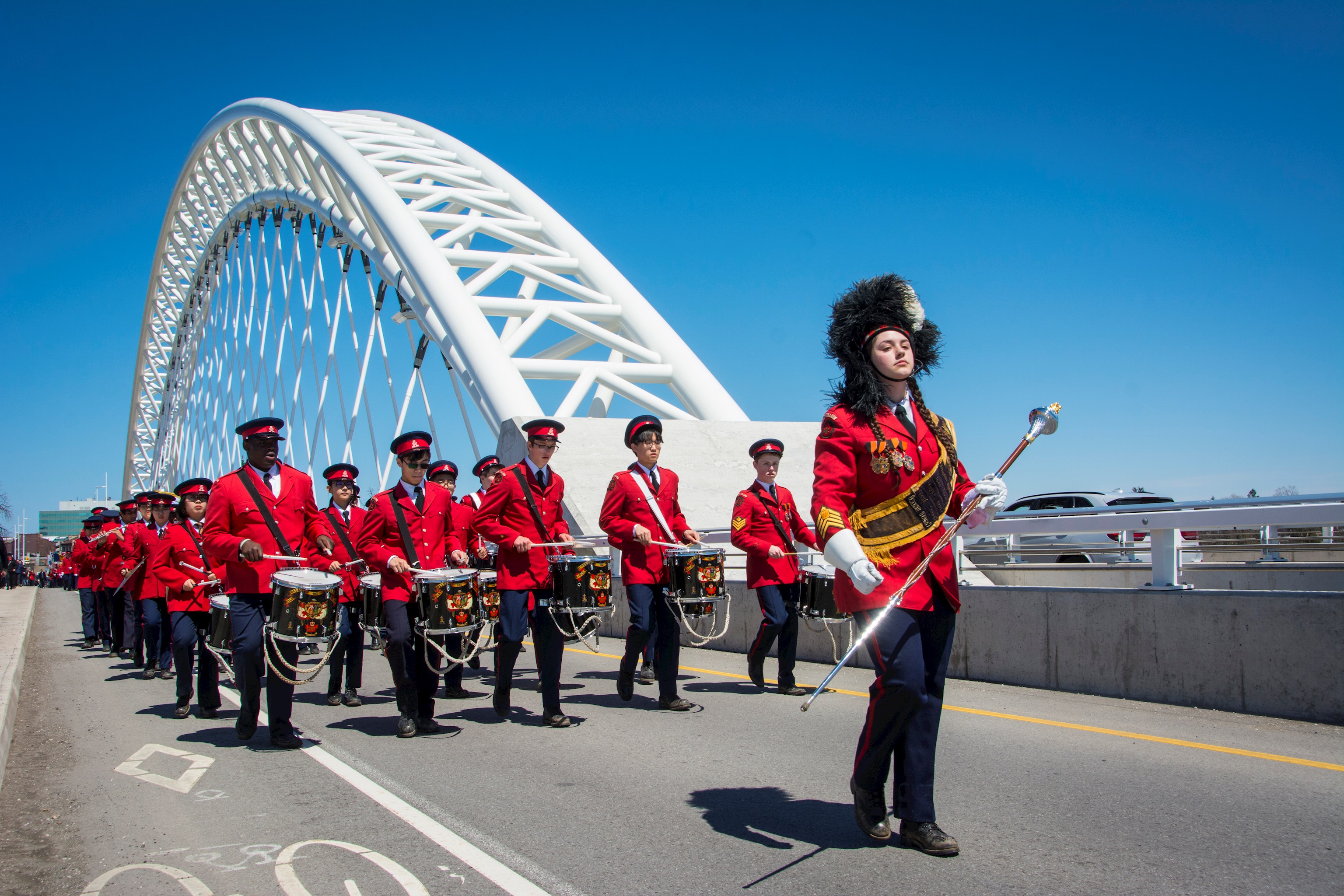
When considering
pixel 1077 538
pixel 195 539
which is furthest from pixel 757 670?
pixel 1077 538

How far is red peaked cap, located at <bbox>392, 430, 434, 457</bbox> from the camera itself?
7.12 meters

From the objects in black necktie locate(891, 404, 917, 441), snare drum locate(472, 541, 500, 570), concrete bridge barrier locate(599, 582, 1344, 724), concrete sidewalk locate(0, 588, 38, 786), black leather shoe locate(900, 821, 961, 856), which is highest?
black necktie locate(891, 404, 917, 441)

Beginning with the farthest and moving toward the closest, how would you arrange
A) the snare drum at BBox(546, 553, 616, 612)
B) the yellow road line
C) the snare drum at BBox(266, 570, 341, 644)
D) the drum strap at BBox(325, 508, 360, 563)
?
the drum strap at BBox(325, 508, 360, 563), the snare drum at BBox(546, 553, 616, 612), the snare drum at BBox(266, 570, 341, 644), the yellow road line

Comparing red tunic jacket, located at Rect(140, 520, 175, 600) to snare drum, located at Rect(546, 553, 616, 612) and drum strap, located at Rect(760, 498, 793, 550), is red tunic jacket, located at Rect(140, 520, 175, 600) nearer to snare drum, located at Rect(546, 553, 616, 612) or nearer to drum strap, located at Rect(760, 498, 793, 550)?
snare drum, located at Rect(546, 553, 616, 612)

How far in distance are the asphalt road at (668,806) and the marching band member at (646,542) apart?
376mm

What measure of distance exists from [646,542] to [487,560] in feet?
6.32

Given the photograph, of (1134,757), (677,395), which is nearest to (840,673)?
(1134,757)

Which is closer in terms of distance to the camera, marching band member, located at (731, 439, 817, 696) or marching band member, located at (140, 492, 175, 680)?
marching band member, located at (731, 439, 817, 696)

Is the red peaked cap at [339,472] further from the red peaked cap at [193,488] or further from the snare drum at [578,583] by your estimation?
the snare drum at [578,583]

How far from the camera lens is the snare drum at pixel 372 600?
24.6ft

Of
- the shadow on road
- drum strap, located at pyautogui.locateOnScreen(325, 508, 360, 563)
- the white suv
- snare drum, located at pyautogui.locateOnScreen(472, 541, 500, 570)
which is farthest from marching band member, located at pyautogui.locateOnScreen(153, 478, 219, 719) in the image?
the white suv

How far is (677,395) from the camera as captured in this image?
2214cm

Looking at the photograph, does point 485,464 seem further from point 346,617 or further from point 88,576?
point 88,576

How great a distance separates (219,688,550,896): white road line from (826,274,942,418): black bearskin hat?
6.88 feet
